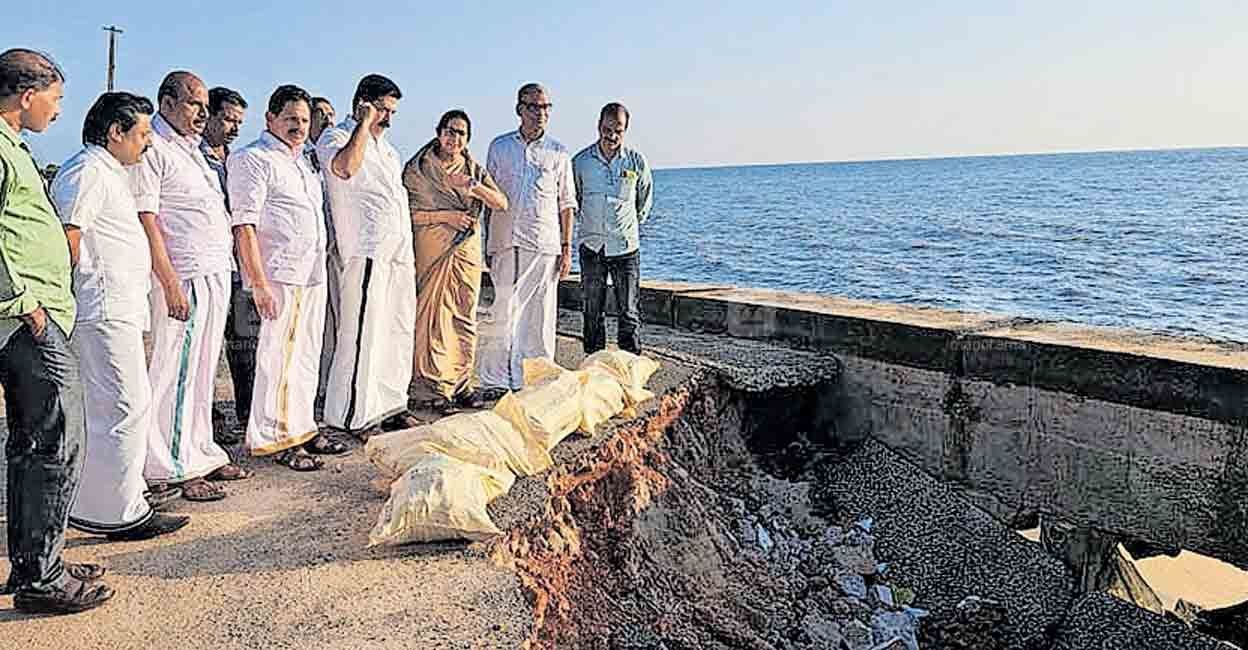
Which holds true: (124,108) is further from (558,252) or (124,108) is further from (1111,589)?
(1111,589)

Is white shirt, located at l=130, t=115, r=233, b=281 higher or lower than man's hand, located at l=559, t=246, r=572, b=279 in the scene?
higher

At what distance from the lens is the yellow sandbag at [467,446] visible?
4.76m

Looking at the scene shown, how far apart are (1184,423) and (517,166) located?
13.5 ft

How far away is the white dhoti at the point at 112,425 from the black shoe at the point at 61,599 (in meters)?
0.53

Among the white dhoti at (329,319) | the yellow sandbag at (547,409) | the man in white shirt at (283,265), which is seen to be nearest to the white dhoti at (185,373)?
the man in white shirt at (283,265)

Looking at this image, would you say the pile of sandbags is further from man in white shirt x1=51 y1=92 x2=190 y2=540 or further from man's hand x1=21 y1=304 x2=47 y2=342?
man's hand x1=21 y1=304 x2=47 y2=342

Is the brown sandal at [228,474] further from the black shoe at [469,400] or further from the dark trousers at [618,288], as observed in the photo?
the dark trousers at [618,288]

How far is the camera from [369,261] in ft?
18.7

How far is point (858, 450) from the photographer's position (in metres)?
7.27

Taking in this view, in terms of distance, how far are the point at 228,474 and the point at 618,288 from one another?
310 centimetres

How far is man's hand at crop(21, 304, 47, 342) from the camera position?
3482 millimetres

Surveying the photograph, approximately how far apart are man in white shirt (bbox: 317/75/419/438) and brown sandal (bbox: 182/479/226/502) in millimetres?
1026

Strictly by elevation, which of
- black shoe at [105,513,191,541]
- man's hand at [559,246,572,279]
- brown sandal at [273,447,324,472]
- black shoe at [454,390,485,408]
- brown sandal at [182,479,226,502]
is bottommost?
black shoe at [105,513,191,541]

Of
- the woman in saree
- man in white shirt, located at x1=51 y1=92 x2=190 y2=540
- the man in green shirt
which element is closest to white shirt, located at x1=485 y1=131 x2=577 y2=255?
the woman in saree
